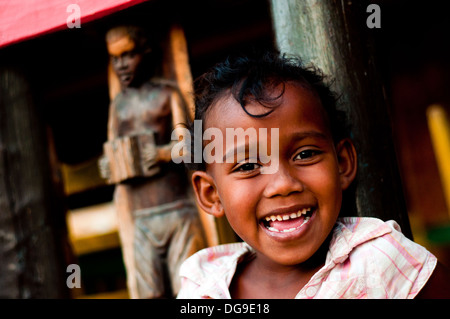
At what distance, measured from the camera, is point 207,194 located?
1.34 metres

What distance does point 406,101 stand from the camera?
4.20 m

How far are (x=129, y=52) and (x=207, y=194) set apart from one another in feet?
3.05

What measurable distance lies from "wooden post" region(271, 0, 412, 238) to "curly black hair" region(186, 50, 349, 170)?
0.17 feet

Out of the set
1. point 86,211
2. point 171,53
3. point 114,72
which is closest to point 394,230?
point 171,53

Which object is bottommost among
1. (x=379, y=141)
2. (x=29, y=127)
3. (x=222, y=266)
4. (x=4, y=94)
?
(x=222, y=266)

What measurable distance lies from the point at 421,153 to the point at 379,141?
10.3 ft

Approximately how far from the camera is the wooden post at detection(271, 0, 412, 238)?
1321mm

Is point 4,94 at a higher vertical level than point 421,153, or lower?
higher

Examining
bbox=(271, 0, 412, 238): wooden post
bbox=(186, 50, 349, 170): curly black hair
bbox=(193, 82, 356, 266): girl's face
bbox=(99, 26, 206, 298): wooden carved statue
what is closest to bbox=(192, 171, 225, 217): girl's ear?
bbox=(186, 50, 349, 170): curly black hair

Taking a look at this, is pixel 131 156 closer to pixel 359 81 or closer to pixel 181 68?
pixel 181 68

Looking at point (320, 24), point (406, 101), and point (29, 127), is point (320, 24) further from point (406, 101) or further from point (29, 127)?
point (406, 101)

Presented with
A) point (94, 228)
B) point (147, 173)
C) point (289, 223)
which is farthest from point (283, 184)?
point (94, 228)

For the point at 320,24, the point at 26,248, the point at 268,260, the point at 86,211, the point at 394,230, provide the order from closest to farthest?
the point at 394,230 < the point at 268,260 < the point at 320,24 < the point at 26,248 < the point at 86,211

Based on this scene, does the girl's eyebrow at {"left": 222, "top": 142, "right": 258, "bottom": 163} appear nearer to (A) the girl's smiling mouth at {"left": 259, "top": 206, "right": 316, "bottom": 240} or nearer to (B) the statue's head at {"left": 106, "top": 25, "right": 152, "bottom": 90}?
(A) the girl's smiling mouth at {"left": 259, "top": 206, "right": 316, "bottom": 240}
